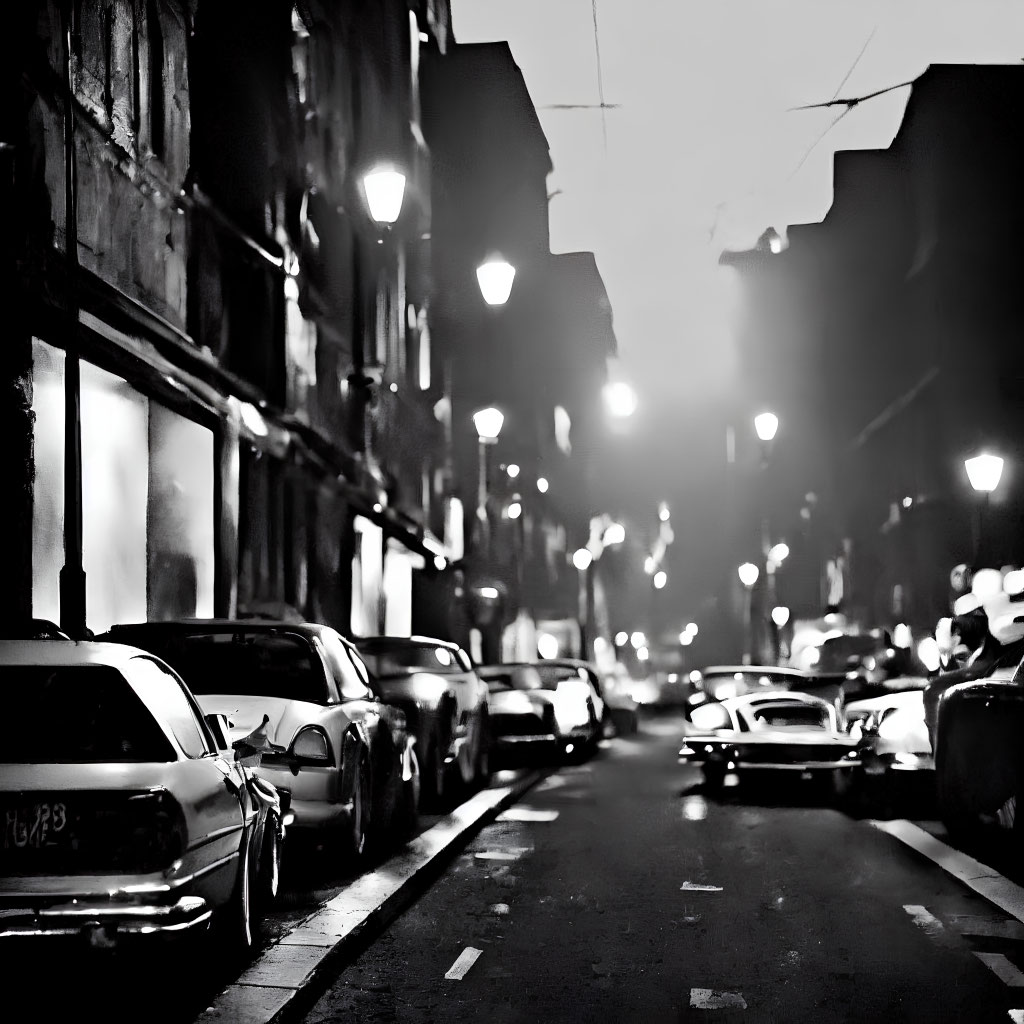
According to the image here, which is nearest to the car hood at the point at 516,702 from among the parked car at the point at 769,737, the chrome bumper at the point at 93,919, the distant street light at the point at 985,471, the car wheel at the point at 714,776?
the car wheel at the point at 714,776

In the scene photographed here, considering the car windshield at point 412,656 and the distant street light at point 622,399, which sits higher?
the distant street light at point 622,399

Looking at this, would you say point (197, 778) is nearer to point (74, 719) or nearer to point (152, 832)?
point (152, 832)

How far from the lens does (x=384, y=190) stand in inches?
707

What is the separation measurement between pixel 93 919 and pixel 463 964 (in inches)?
93.0

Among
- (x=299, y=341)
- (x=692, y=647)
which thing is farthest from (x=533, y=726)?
(x=692, y=647)

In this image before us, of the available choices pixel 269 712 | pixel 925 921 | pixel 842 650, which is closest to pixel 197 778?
pixel 269 712

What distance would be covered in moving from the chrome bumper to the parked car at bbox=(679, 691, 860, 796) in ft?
43.2

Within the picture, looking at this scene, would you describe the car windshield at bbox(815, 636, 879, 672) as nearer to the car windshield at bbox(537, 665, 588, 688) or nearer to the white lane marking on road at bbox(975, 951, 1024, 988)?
the car windshield at bbox(537, 665, 588, 688)

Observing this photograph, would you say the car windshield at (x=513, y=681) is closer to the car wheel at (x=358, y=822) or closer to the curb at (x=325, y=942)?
the curb at (x=325, y=942)

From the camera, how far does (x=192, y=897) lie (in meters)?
6.80

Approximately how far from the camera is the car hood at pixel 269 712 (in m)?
10.5

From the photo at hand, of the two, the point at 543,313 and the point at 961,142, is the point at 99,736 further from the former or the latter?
the point at 543,313

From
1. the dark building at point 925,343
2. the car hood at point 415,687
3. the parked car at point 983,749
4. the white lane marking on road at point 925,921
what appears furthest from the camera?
the dark building at point 925,343

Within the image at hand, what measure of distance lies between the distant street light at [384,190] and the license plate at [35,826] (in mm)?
12001
